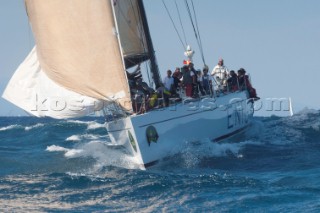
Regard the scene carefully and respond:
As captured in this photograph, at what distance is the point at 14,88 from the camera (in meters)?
17.4

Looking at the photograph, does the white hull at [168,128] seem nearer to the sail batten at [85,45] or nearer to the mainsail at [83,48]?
the mainsail at [83,48]

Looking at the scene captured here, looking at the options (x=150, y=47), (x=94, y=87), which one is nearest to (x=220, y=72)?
(x=150, y=47)

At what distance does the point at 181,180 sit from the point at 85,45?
4387 mm

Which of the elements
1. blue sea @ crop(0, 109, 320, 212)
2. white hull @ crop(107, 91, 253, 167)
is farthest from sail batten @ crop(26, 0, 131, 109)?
blue sea @ crop(0, 109, 320, 212)

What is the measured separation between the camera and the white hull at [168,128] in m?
16.0

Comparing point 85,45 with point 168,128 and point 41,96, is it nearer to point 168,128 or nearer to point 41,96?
point 41,96

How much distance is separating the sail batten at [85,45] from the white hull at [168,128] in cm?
106

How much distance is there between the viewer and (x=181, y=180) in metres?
14.0

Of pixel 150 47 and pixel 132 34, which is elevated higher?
pixel 132 34

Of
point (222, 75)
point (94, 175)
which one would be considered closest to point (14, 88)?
point (94, 175)

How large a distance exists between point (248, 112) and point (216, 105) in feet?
16.8

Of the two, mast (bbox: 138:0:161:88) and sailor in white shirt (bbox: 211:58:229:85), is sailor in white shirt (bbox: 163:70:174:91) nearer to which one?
mast (bbox: 138:0:161:88)

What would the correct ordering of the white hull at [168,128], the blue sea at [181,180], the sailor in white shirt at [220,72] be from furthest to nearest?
the sailor in white shirt at [220,72] < the white hull at [168,128] < the blue sea at [181,180]

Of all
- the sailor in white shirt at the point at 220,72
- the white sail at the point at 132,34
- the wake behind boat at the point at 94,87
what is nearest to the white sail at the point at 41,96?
the wake behind boat at the point at 94,87
